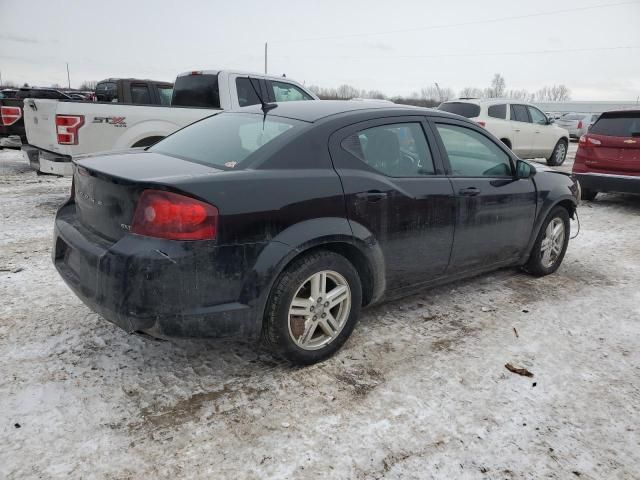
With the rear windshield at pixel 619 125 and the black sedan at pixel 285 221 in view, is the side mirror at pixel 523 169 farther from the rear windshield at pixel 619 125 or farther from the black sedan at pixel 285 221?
the rear windshield at pixel 619 125

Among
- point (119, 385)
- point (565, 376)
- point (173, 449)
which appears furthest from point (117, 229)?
point (565, 376)

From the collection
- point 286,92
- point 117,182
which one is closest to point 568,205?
point 117,182

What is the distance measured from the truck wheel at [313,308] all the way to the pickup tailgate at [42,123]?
4937 millimetres

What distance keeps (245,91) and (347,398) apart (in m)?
6.43

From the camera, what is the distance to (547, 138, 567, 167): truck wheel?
14633 millimetres

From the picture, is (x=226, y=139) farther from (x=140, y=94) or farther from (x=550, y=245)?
(x=140, y=94)

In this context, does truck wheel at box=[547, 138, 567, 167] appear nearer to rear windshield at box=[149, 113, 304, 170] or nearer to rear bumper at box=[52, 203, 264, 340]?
rear windshield at box=[149, 113, 304, 170]

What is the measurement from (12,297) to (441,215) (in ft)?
11.0

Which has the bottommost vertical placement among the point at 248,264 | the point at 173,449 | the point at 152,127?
the point at 173,449

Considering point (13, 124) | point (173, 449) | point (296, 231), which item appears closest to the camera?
point (173, 449)

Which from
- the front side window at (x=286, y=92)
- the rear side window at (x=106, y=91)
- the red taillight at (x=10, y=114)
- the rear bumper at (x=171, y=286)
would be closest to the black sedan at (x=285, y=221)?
the rear bumper at (x=171, y=286)

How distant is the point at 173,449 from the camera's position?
7.50ft

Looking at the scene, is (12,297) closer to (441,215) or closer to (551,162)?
(441,215)

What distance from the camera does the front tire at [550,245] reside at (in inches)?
183
